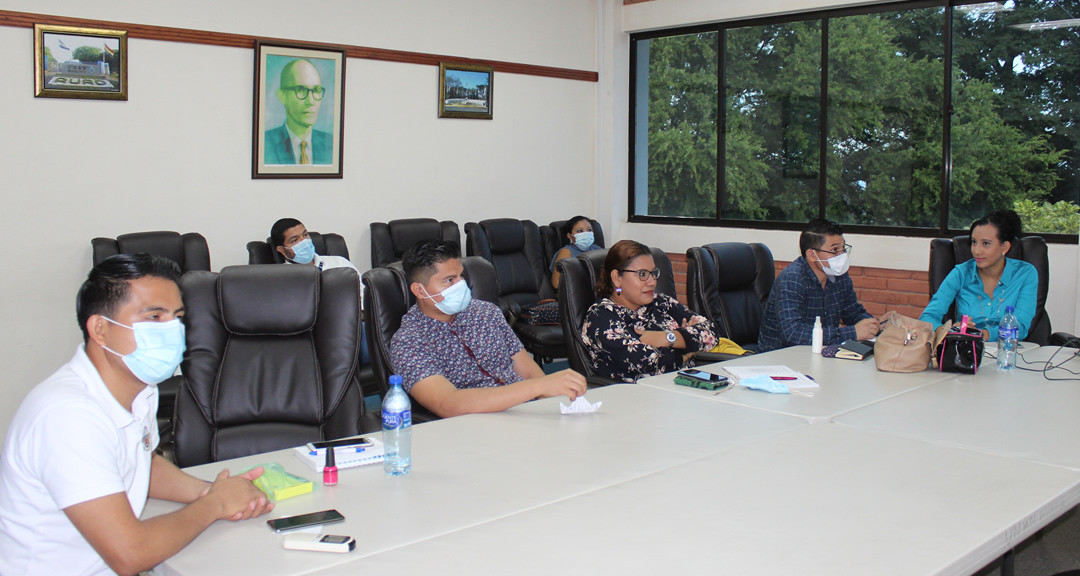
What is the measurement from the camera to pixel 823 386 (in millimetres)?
3070

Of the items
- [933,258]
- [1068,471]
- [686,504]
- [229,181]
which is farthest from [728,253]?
[229,181]

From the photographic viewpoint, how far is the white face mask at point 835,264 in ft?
14.0

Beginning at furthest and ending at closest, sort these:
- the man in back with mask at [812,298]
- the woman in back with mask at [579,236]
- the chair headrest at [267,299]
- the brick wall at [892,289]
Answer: the woman in back with mask at [579,236], the brick wall at [892,289], the man in back with mask at [812,298], the chair headrest at [267,299]

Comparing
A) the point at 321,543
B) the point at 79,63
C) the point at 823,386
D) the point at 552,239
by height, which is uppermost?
the point at 79,63

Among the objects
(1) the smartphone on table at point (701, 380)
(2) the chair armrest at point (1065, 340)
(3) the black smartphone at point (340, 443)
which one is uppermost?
(2) the chair armrest at point (1065, 340)

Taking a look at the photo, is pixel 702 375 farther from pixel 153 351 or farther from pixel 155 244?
pixel 155 244

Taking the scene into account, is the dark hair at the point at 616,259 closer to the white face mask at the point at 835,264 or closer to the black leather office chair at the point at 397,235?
the white face mask at the point at 835,264

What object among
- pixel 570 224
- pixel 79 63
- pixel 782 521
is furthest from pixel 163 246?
pixel 782 521

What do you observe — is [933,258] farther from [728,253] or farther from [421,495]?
[421,495]

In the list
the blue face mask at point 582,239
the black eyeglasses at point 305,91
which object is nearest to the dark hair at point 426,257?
the black eyeglasses at point 305,91

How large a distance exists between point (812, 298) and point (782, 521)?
2.66 metres

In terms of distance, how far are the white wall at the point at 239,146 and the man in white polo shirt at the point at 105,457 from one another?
11.9 ft

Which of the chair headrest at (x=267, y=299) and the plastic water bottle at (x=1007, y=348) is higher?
the chair headrest at (x=267, y=299)

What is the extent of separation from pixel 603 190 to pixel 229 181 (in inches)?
142
